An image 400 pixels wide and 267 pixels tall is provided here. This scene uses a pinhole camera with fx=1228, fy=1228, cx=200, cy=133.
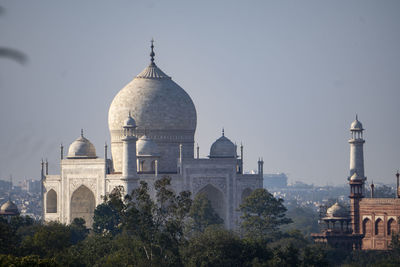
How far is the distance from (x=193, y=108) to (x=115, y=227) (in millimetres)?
14590

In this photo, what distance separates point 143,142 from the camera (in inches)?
2761

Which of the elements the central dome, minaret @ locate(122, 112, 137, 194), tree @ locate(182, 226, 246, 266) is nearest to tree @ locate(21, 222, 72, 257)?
tree @ locate(182, 226, 246, 266)

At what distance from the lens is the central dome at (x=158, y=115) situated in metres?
73.2

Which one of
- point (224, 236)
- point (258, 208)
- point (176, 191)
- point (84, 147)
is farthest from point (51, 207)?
point (224, 236)

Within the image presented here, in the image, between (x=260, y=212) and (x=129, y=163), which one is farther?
(x=129, y=163)

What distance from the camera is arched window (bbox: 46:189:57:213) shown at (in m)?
74.9

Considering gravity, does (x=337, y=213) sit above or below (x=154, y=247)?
above

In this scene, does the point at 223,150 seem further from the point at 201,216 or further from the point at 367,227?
the point at 367,227

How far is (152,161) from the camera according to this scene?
229ft

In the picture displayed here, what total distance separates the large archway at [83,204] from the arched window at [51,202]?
2.92 meters

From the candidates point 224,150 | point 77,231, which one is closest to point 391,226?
point 224,150

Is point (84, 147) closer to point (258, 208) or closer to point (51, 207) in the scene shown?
point (51, 207)

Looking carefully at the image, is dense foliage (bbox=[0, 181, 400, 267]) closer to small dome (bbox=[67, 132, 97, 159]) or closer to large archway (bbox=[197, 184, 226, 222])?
large archway (bbox=[197, 184, 226, 222])

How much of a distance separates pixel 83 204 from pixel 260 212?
12.1 m
